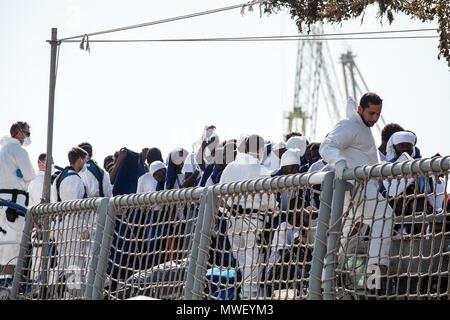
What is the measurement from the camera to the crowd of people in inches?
290

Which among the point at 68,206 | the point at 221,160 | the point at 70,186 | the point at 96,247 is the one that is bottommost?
the point at 96,247

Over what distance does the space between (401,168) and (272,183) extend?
3.24ft

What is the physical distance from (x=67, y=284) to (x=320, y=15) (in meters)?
3.69

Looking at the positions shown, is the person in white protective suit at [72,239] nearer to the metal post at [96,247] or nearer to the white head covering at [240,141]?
the metal post at [96,247]

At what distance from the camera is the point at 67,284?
712 centimetres

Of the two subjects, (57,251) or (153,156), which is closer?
(57,251)

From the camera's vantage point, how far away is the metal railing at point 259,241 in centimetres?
485

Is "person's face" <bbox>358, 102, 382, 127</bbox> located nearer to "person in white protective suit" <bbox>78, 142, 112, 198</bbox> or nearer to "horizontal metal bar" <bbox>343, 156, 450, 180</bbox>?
"horizontal metal bar" <bbox>343, 156, 450, 180</bbox>

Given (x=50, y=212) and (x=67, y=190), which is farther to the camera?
(x=67, y=190)

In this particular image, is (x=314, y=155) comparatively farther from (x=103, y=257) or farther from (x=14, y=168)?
(x=103, y=257)

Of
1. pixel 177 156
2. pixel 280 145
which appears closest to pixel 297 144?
pixel 280 145

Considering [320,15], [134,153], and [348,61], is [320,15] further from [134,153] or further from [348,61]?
[348,61]

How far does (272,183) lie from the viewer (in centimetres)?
534
